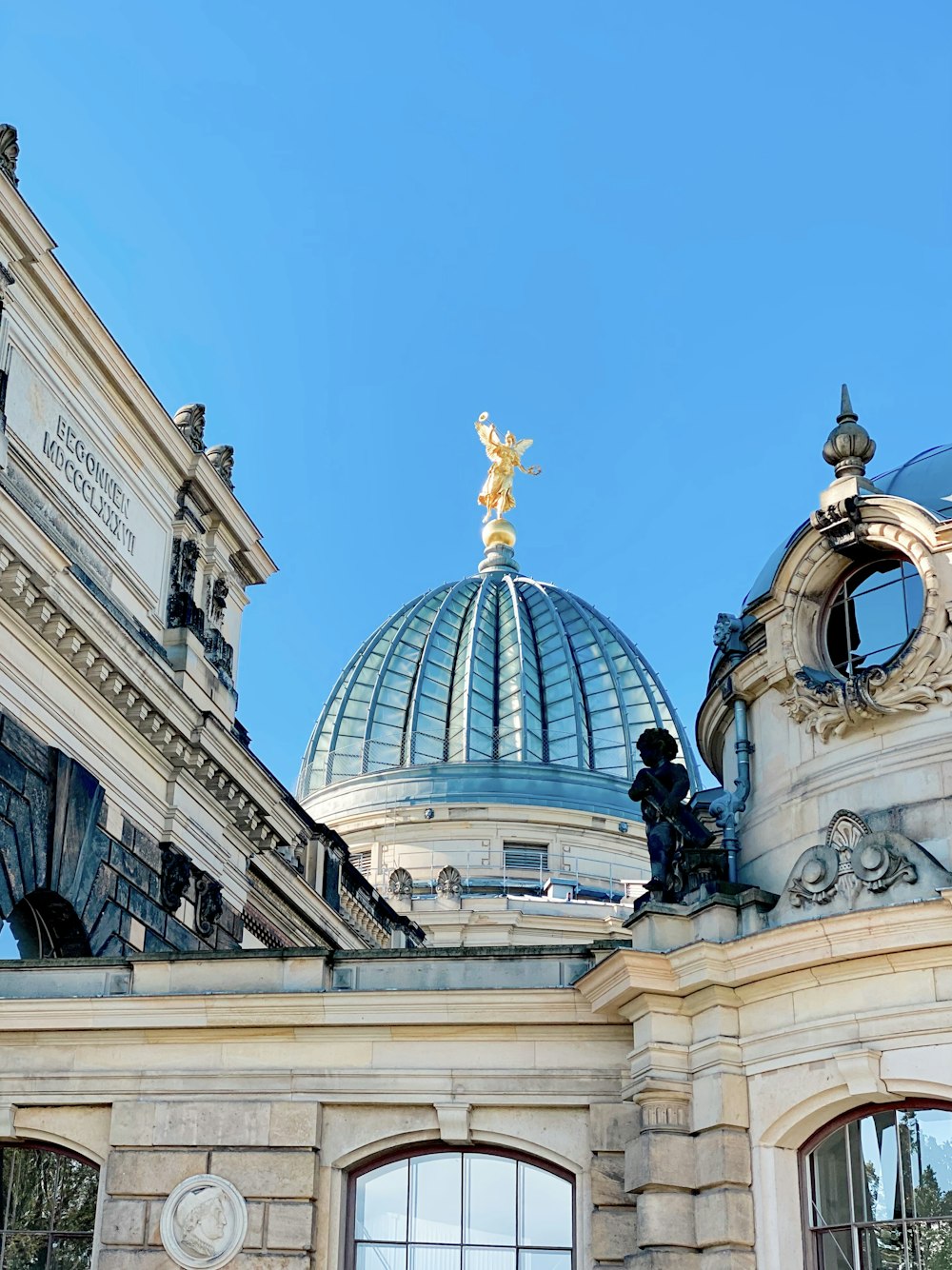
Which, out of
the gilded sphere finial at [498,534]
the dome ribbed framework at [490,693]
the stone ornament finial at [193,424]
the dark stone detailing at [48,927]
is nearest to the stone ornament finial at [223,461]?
the stone ornament finial at [193,424]

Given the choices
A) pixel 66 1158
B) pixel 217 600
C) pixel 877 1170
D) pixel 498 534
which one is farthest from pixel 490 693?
pixel 877 1170

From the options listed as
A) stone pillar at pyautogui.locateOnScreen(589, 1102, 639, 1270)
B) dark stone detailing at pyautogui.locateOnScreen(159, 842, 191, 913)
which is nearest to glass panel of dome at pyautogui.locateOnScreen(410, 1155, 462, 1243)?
stone pillar at pyautogui.locateOnScreen(589, 1102, 639, 1270)

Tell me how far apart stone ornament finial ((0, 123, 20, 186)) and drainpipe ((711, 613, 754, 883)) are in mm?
13499

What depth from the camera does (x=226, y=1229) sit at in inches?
775

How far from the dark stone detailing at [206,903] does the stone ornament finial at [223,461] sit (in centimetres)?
839

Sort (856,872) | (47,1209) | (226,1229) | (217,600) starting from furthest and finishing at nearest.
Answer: (217,600) → (47,1209) → (226,1229) → (856,872)

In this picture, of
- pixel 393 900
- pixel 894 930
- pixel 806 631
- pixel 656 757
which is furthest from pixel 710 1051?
pixel 393 900

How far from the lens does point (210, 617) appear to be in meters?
35.4

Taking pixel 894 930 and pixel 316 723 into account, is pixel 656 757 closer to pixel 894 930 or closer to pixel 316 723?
pixel 894 930

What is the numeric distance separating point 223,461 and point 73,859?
11.3 m

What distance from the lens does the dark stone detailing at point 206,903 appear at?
3284 cm

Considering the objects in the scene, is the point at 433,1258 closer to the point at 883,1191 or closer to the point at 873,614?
the point at 883,1191

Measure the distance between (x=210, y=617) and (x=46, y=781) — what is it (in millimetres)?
8311

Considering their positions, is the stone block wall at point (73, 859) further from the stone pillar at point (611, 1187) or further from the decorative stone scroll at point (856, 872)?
the decorative stone scroll at point (856, 872)
